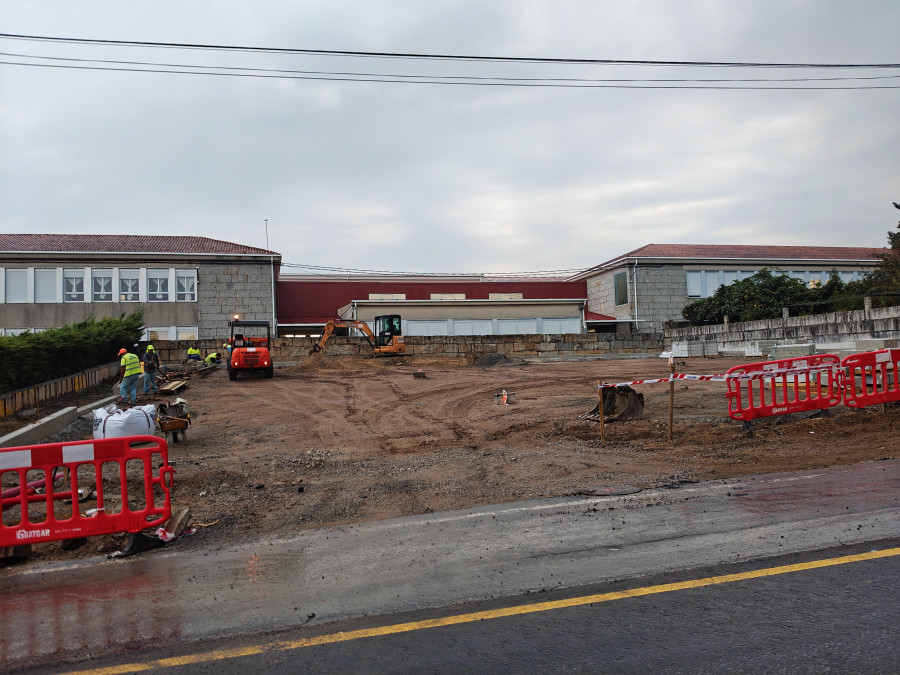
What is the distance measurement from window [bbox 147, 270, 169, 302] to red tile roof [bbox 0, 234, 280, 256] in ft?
4.71

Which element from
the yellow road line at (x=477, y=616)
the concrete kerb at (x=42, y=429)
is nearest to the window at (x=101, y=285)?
the concrete kerb at (x=42, y=429)

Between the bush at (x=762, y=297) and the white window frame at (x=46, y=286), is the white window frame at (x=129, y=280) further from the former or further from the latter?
the bush at (x=762, y=297)

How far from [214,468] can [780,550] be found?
26.9 ft

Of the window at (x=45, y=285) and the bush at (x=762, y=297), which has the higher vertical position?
the window at (x=45, y=285)

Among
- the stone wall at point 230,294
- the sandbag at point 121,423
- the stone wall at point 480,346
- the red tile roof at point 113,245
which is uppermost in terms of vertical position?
the red tile roof at point 113,245

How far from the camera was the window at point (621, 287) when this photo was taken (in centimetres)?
4738

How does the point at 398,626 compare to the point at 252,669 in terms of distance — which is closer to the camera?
the point at 252,669

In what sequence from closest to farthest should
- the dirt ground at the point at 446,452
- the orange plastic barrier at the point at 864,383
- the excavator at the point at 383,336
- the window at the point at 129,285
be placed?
the dirt ground at the point at 446,452 < the orange plastic barrier at the point at 864,383 < the excavator at the point at 383,336 < the window at the point at 129,285

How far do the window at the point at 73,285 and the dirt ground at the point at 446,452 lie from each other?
25888 millimetres

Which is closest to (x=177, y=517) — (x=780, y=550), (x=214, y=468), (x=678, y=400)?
(x=214, y=468)

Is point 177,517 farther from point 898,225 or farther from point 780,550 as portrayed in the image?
point 898,225

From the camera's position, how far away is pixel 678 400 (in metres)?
15.7

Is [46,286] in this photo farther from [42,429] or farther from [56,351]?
[42,429]

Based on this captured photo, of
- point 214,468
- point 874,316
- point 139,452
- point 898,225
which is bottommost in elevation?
point 214,468
